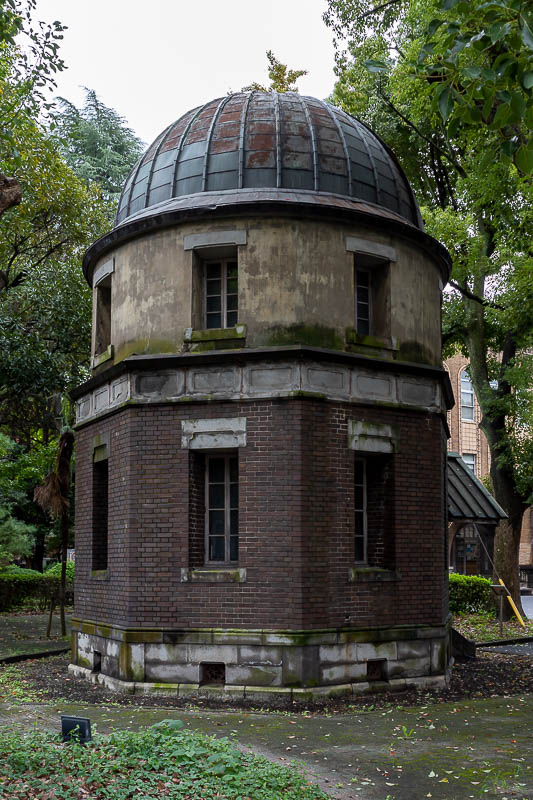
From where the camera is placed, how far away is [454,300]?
26.8m

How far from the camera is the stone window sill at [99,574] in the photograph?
575 inches

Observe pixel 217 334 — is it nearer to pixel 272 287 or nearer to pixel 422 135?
pixel 272 287

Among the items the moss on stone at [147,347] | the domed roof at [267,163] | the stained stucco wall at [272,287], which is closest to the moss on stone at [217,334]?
the stained stucco wall at [272,287]

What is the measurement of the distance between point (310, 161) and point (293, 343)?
133 inches

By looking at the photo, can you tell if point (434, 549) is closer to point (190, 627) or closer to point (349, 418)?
point (349, 418)

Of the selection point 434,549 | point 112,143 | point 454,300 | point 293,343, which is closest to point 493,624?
point 454,300

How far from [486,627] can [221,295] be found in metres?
14.2

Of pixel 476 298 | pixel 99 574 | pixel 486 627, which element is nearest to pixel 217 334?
pixel 99 574

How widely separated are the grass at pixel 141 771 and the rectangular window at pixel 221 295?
7.38 m

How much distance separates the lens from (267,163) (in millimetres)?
14547

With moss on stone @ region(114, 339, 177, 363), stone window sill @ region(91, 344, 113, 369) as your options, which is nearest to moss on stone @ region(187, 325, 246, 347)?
moss on stone @ region(114, 339, 177, 363)

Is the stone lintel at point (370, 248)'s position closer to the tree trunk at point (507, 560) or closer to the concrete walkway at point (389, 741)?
the concrete walkway at point (389, 741)

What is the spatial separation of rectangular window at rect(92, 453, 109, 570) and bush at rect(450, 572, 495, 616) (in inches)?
539

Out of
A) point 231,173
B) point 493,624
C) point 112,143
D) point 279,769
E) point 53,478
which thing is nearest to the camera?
point 279,769
